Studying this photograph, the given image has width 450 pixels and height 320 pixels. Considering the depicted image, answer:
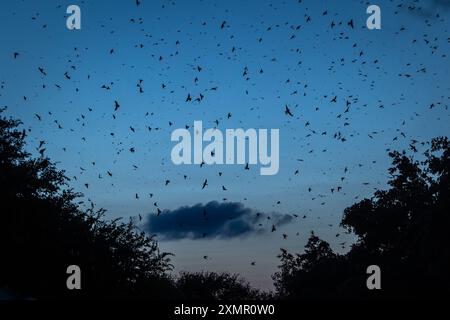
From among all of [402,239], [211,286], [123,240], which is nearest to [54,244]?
[123,240]

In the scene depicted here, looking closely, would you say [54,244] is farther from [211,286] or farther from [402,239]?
[211,286]

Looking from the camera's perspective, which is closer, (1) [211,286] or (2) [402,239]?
(2) [402,239]

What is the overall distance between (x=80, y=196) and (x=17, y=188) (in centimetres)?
551

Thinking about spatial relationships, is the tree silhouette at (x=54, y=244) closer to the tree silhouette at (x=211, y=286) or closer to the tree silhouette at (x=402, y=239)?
the tree silhouette at (x=402, y=239)

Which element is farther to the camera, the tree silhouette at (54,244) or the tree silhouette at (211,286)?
the tree silhouette at (211,286)

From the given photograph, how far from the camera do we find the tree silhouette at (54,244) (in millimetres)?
38406

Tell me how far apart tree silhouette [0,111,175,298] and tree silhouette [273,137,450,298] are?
700 inches

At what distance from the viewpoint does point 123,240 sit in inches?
1763

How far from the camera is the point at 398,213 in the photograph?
5156 centimetres

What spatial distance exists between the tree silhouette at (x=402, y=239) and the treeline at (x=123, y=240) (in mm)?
77

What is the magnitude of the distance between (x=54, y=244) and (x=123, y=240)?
605 centimetres

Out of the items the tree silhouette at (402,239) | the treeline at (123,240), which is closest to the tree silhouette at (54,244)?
the treeline at (123,240)

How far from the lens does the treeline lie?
38812 millimetres
